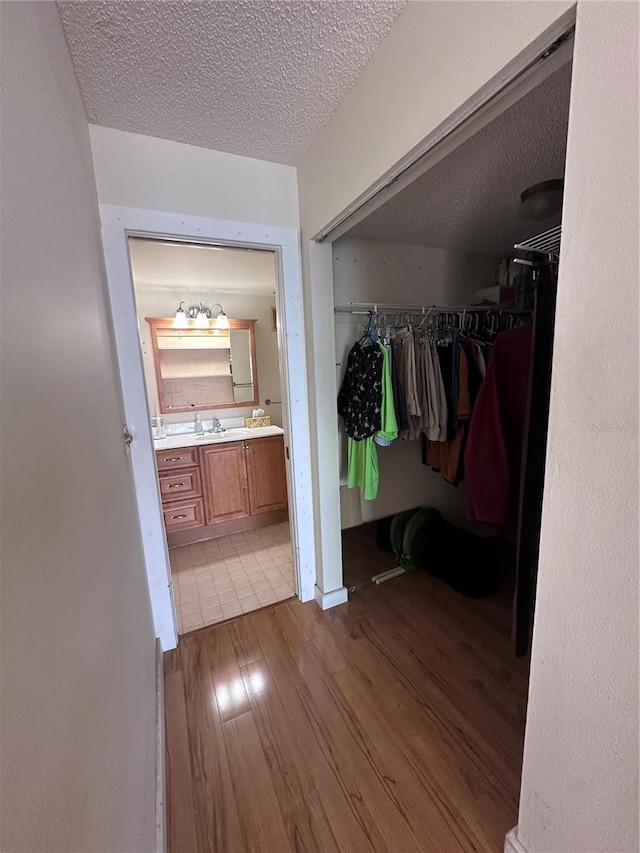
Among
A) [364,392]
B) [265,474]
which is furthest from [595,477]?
[265,474]

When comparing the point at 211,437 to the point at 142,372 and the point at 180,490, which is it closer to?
the point at 180,490

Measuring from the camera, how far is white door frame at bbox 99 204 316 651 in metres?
1.47

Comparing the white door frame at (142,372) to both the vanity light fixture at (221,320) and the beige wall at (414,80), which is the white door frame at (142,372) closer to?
the beige wall at (414,80)

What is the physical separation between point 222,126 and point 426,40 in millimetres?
866

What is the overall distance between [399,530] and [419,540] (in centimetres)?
15

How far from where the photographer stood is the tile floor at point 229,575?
2.04m

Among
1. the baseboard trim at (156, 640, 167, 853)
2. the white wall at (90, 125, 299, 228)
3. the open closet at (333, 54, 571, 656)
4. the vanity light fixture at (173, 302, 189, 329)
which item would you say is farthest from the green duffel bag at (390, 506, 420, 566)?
the vanity light fixture at (173, 302, 189, 329)

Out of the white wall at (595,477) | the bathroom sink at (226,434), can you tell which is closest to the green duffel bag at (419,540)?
the white wall at (595,477)

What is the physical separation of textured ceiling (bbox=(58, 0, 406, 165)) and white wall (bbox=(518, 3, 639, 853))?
77cm

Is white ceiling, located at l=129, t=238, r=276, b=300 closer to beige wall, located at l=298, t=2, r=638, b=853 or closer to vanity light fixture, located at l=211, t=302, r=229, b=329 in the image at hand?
vanity light fixture, located at l=211, t=302, r=229, b=329

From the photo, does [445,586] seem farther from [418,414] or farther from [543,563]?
[543,563]

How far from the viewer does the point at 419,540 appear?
230 cm

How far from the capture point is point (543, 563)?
0.79m

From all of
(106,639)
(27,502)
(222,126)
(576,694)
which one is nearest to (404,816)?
(576,694)
